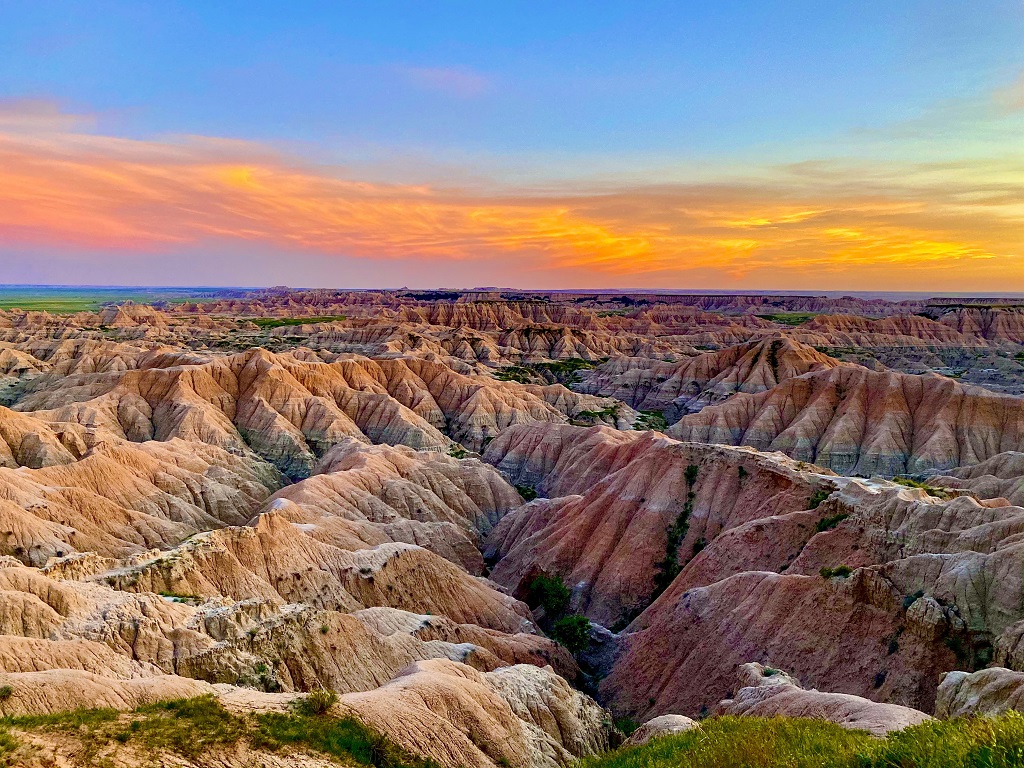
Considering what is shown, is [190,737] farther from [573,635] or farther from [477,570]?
[477,570]

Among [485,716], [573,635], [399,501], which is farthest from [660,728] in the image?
[399,501]

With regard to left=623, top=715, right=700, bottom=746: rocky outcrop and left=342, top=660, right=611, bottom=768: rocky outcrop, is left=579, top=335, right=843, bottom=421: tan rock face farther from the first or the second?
left=623, top=715, right=700, bottom=746: rocky outcrop

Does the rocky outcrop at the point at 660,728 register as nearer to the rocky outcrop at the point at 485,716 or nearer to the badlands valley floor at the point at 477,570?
the badlands valley floor at the point at 477,570

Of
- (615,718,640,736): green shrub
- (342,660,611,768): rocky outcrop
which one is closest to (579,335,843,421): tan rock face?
(615,718,640,736): green shrub

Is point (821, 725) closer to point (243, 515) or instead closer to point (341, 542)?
point (341, 542)

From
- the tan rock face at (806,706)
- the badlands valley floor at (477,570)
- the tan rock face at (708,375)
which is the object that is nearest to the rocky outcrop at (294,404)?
the badlands valley floor at (477,570)

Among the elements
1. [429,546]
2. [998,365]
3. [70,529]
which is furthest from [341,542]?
[998,365]
